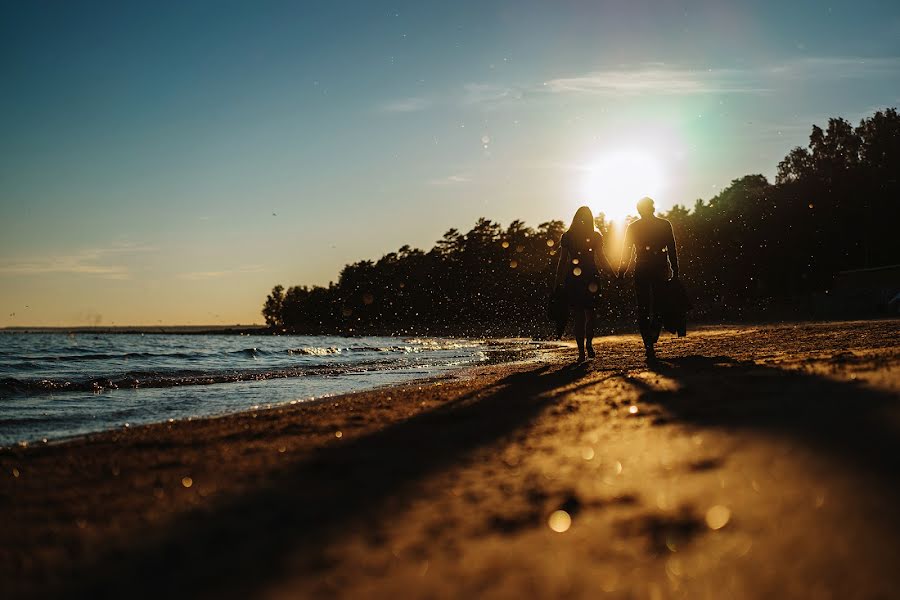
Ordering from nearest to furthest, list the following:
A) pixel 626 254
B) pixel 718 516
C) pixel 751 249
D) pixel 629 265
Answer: pixel 718 516 → pixel 629 265 → pixel 626 254 → pixel 751 249

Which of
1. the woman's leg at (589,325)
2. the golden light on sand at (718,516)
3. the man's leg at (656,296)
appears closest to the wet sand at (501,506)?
the golden light on sand at (718,516)

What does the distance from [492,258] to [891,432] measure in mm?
94431

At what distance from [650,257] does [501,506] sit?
25.3 ft

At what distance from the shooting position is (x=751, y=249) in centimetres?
5878

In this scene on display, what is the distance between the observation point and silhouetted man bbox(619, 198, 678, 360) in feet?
32.3

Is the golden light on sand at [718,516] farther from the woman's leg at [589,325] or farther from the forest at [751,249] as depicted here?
the forest at [751,249]

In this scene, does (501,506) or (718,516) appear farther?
(501,506)

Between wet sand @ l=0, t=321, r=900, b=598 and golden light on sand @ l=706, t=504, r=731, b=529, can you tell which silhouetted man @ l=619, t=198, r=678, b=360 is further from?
golden light on sand @ l=706, t=504, r=731, b=529

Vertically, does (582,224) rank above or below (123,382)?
above

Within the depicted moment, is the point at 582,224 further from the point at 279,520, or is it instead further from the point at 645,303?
the point at 279,520

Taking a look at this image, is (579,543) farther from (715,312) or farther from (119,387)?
(715,312)

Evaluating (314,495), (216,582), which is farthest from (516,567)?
(314,495)

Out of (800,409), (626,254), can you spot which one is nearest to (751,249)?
(626,254)

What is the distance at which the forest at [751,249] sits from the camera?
183 ft
